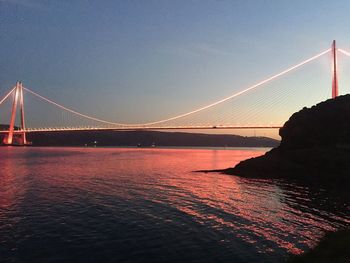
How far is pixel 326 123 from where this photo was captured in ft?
163

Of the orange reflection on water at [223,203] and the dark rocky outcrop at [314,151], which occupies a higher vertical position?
the dark rocky outcrop at [314,151]

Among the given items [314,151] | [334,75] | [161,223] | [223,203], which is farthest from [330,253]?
[334,75]

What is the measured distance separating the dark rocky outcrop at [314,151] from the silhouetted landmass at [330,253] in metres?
22.2

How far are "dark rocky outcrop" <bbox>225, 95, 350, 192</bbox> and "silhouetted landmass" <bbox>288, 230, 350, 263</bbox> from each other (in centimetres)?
2218

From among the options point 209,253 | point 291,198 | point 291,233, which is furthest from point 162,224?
point 291,198

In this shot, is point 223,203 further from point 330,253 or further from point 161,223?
point 330,253

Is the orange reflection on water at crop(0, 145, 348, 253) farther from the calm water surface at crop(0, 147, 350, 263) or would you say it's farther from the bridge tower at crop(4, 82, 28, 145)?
the bridge tower at crop(4, 82, 28, 145)

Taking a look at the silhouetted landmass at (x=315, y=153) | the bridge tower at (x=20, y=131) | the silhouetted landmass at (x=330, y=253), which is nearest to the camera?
the silhouetted landmass at (x=330, y=253)

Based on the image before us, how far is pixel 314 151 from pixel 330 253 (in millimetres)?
33200

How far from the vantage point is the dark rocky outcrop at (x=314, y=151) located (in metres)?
40.8

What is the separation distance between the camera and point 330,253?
13.3 metres

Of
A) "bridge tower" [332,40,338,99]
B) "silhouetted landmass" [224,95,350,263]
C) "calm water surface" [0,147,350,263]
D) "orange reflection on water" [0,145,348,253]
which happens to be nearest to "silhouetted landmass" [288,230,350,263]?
"calm water surface" [0,147,350,263]


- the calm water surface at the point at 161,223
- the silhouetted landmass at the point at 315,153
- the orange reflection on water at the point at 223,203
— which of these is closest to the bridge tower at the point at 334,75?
the silhouetted landmass at the point at 315,153

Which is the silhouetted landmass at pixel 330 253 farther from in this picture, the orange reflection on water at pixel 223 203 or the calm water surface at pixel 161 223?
the orange reflection on water at pixel 223 203
